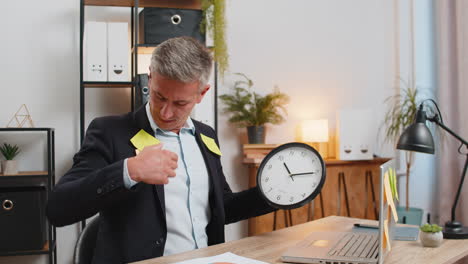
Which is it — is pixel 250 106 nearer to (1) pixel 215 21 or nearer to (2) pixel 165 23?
(1) pixel 215 21

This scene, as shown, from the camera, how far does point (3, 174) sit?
2812 millimetres

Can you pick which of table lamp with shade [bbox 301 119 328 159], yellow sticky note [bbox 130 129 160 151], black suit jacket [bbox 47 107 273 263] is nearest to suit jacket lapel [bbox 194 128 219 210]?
black suit jacket [bbox 47 107 273 263]

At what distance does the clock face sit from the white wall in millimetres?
1720

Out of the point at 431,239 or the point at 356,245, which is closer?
the point at 356,245

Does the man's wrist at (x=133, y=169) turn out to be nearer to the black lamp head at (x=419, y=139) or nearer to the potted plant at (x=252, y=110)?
the black lamp head at (x=419, y=139)

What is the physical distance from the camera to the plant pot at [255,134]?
342 centimetres

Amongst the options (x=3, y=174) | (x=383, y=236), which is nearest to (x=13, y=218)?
(x=3, y=174)

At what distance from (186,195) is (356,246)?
0.60 metres

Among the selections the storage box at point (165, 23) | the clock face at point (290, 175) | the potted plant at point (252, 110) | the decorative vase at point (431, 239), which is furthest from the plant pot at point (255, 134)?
the decorative vase at point (431, 239)

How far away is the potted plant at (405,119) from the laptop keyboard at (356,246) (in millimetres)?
2092

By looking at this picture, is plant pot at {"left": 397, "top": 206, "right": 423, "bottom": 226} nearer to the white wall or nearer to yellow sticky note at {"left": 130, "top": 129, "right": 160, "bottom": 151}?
the white wall

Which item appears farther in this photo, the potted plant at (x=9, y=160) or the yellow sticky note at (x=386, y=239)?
the potted plant at (x=9, y=160)

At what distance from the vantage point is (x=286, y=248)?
63.7 inches

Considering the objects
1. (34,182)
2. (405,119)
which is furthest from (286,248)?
(405,119)
